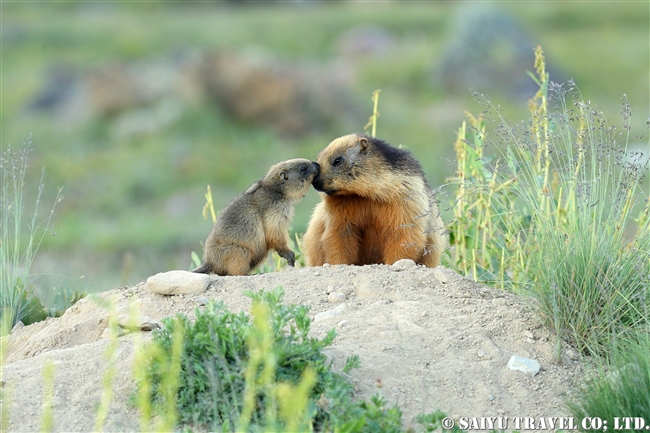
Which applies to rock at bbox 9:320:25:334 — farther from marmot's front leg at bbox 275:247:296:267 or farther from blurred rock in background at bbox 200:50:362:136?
blurred rock in background at bbox 200:50:362:136

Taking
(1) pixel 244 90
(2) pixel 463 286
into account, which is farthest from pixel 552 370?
(1) pixel 244 90

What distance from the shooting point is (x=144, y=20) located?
33844 millimetres

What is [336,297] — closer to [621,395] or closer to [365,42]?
[621,395]

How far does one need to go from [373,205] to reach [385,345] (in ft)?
7.28

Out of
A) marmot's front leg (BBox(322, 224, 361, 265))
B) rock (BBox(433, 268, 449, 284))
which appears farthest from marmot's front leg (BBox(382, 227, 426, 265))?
rock (BBox(433, 268, 449, 284))

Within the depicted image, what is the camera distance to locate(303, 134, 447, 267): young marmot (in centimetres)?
702

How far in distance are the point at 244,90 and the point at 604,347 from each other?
57.9ft

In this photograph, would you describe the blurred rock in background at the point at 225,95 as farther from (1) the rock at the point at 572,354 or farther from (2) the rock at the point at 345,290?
(1) the rock at the point at 572,354

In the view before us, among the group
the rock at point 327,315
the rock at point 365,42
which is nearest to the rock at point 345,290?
the rock at point 327,315

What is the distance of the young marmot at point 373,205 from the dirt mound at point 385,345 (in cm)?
86

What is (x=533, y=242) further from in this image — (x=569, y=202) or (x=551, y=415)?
(x=551, y=415)

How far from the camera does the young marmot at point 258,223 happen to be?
7.16 meters

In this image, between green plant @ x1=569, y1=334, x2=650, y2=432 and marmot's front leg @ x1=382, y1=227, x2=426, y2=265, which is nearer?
green plant @ x1=569, y1=334, x2=650, y2=432

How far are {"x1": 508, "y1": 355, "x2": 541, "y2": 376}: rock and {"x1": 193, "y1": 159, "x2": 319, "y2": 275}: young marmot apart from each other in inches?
104
